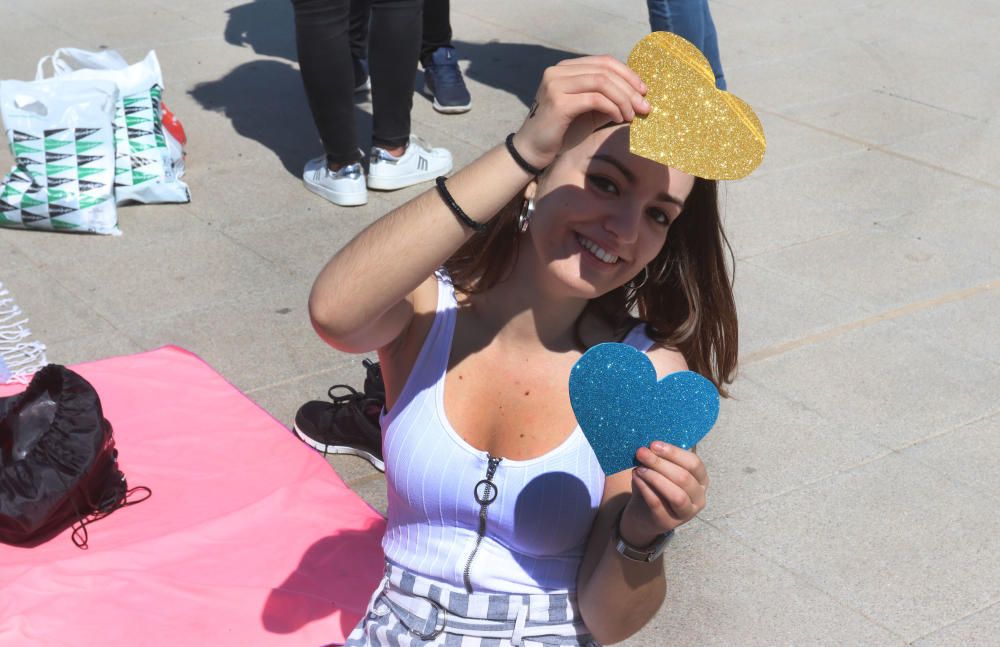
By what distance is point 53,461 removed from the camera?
10.4 feet

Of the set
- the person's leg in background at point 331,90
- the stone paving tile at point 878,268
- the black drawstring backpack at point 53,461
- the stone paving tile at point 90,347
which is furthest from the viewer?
the person's leg in background at point 331,90

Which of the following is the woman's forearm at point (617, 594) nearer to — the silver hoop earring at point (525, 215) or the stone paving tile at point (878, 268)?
the silver hoop earring at point (525, 215)

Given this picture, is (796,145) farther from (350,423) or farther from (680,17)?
(350,423)

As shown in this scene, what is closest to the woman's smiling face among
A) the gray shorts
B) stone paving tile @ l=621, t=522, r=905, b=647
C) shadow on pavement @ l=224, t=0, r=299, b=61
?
the gray shorts

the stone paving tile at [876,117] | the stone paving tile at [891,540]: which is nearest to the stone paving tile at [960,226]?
the stone paving tile at [876,117]

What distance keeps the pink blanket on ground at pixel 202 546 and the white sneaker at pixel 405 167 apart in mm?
1840

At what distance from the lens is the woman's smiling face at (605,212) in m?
1.92

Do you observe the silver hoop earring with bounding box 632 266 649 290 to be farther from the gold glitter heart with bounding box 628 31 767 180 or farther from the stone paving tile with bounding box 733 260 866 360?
the stone paving tile with bounding box 733 260 866 360

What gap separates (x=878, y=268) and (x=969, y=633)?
7.45 ft

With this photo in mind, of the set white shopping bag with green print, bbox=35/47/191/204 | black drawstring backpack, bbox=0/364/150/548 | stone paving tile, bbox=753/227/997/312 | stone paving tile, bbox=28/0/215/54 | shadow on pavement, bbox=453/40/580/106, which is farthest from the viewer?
stone paving tile, bbox=28/0/215/54

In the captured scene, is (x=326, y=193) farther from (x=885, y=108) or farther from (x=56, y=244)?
(x=885, y=108)

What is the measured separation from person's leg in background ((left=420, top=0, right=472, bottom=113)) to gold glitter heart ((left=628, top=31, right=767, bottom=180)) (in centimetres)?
488

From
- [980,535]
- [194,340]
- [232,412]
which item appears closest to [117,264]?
[194,340]

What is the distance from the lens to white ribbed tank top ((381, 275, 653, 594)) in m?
2.04
